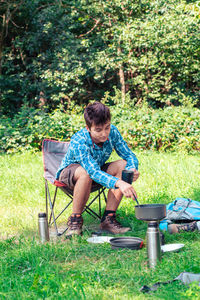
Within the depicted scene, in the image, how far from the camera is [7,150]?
25.5ft

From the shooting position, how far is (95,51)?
11859mm

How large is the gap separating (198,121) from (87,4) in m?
6.07

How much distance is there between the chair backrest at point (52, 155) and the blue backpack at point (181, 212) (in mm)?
1053

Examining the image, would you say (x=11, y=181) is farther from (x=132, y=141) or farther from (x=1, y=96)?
(x=1, y=96)

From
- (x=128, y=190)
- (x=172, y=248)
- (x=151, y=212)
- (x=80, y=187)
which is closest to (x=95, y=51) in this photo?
(x=80, y=187)

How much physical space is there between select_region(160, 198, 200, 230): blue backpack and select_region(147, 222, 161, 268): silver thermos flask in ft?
2.77

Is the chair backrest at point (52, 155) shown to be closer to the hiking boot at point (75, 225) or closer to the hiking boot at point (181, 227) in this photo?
the hiking boot at point (75, 225)

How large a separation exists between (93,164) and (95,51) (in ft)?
30.9

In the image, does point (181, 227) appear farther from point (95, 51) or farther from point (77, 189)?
point (95, 51)

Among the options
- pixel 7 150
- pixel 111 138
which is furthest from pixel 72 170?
pixel 7 150

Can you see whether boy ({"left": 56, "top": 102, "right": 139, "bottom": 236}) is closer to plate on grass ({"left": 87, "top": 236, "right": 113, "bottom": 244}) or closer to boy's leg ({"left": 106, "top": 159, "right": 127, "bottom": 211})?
boy's leg ({"left": 106, "top": 159, "right": 127, "bottom": 211})

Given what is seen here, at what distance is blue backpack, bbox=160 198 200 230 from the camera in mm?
3186

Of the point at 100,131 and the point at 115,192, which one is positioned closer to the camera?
the point at 100,131

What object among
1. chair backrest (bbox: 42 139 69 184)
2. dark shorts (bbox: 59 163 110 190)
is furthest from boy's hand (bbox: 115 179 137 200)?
chair backrest (bbox: 42 139 69 184)
